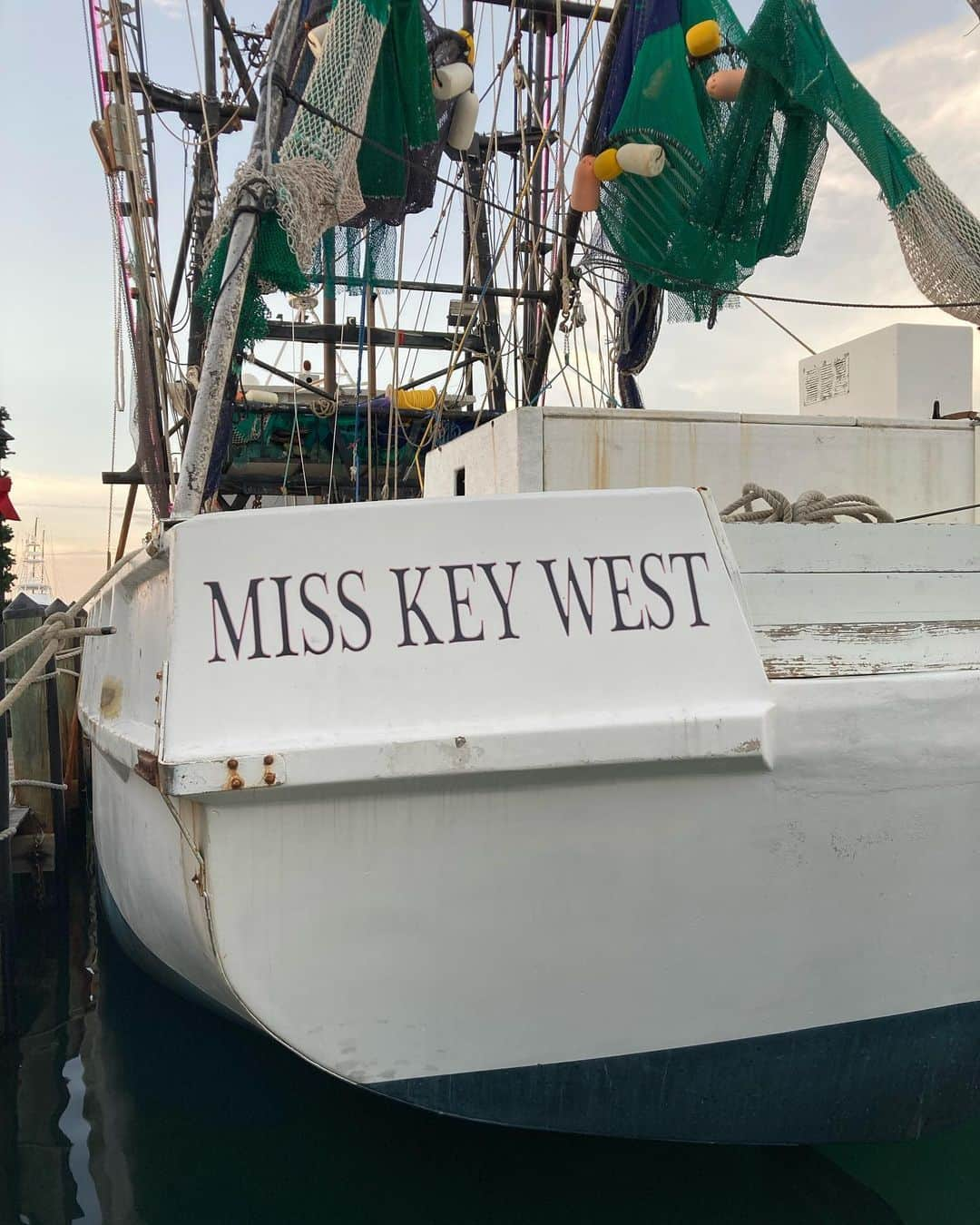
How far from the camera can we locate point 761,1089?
249 cm

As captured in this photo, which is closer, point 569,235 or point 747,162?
point 747,162

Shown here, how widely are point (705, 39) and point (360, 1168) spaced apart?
224 inches

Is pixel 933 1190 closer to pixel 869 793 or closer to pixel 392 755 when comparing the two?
pixel 869 793

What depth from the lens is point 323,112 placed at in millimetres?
4438

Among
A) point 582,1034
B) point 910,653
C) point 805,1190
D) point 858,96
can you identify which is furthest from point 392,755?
point 858,96

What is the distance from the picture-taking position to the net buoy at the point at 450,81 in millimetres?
5430

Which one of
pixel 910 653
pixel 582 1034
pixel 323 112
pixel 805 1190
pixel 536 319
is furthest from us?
pixel 536 319

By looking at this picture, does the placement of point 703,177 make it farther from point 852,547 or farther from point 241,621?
point 241,621

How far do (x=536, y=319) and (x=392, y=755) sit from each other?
6.55 m

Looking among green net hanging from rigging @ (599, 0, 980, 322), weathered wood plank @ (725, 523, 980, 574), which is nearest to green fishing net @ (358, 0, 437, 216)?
green net hanging from rigging @ (599, 0, 980, 322)

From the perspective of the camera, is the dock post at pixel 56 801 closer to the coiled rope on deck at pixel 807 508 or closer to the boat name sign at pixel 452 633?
the boat name sign at pixel 452 633

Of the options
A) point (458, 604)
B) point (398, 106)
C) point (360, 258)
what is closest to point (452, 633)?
point (458, 604)

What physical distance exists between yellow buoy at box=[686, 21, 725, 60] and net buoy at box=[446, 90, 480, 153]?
1.27 meters

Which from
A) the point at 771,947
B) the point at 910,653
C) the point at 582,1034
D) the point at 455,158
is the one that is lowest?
the point at 582,1034
